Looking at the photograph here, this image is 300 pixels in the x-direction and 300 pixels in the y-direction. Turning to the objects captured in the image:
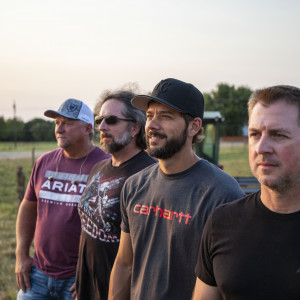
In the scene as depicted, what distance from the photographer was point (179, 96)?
2336mm

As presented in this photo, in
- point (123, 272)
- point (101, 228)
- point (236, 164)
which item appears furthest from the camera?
point (236, 164)

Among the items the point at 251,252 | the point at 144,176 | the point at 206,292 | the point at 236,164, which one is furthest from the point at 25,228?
the point at 236,164

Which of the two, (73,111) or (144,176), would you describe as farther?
(73,111)

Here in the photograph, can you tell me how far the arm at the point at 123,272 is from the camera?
247 cm

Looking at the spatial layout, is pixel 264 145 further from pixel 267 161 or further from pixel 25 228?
pixel 25 228

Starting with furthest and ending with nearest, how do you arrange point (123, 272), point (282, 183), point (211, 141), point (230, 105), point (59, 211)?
point (230, 105) → point (211, 141) → point (59, 211) → point (123, 272) → point (282, 183)

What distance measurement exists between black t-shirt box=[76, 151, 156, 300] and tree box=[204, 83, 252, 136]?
177 ft

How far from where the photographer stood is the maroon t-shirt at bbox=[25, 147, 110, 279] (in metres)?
→ 3.15

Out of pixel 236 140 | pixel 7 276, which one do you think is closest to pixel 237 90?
pixel 236 140

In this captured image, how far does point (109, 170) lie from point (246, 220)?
151 centimetres

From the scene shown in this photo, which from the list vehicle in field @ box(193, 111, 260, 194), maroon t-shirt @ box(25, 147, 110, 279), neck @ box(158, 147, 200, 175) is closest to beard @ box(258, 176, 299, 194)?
neck @ box(158, 147, 200, 175)

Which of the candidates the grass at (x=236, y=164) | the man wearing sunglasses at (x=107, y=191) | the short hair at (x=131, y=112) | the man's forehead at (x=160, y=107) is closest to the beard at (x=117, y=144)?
the man wearing sunglasses at (x=107, y=191)

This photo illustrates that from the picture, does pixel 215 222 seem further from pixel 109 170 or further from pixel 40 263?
pixel 40 263

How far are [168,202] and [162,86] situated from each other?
732mm
